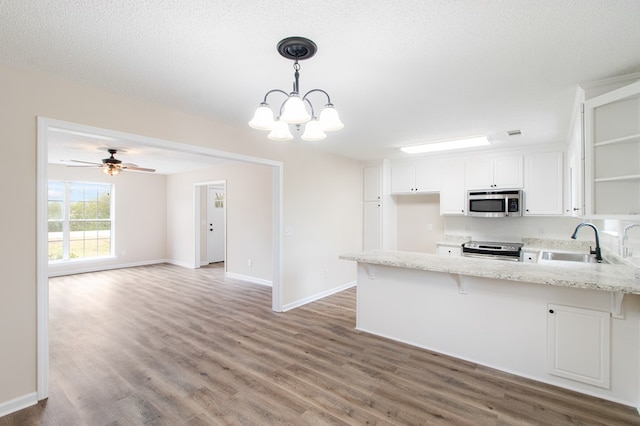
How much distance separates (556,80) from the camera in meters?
2.34

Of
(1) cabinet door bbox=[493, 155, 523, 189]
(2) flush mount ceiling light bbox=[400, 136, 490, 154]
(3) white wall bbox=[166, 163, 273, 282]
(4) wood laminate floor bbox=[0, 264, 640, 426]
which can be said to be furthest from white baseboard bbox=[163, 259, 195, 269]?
(1) cabinet door bbox=[493, 155, 523, 189]

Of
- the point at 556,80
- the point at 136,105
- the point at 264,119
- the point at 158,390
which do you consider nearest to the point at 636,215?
the point at 556,80

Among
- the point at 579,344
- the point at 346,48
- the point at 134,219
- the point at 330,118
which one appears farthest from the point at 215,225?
the point at 579,344

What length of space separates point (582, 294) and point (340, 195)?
11.9 ft

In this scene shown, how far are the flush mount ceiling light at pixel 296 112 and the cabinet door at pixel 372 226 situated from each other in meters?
3.85

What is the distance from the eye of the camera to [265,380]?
8.34 feet

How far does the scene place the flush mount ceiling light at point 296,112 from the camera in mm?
1752

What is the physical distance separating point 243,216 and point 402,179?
3225mm

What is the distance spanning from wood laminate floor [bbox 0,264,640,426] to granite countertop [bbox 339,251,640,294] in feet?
2.89

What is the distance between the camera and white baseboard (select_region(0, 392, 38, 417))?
2107mm

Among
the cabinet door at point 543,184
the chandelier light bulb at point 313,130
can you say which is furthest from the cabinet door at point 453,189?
the chandelier light bulb at point 313,130

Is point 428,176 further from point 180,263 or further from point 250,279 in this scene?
point 180,263

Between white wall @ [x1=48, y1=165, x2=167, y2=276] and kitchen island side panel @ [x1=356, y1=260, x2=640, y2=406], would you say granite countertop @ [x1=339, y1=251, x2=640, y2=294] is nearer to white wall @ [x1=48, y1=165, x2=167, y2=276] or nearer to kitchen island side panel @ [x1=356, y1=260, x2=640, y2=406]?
kitchen island side panel @ [x1=356, y1=260, x2=640, y2=406]

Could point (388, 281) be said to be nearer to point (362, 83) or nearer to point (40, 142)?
point (362, 83)
